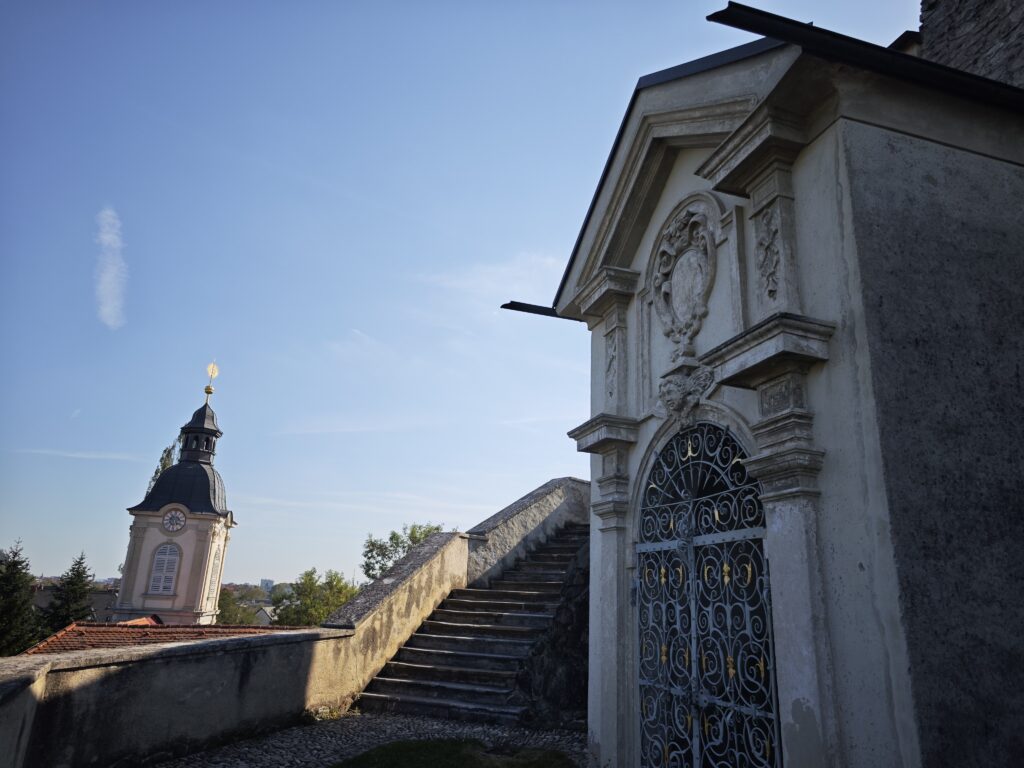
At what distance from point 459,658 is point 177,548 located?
143ft

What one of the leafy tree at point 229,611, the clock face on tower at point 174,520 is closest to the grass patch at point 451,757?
the clock face on tower at point 174,520

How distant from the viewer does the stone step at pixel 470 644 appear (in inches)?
343

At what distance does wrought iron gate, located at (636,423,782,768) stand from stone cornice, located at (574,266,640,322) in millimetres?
1785

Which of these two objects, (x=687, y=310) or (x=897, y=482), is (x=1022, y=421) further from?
(x=687, y=310)

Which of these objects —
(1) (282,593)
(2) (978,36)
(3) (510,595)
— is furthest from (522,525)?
(1) (282,593)

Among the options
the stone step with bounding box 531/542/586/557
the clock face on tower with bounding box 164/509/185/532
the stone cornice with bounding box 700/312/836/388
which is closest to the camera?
the stone cornice with bounding box 700/312/836/388

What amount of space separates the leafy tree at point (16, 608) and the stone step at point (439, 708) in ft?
70.0

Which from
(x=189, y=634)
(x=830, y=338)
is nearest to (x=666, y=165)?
(x=830, y=338)

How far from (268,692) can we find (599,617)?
363 centimetres

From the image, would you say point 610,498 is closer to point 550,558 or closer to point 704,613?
point 704,613

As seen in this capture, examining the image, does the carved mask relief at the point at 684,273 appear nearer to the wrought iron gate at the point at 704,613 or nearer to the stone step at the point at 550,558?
the wrought iron gate at the point at 704,613

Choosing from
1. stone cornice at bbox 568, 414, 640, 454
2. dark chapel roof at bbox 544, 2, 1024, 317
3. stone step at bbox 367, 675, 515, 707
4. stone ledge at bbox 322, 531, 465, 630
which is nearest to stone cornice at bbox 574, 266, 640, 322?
stone cornice at bbox 568, 414, 640, 454

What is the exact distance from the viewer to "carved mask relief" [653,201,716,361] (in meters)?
5.54

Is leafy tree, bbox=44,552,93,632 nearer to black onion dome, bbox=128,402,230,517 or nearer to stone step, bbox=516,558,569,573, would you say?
black onion dome, bbox=128,402,230,517
